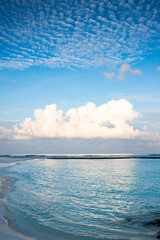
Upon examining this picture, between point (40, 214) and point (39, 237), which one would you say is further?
point (40, 214)

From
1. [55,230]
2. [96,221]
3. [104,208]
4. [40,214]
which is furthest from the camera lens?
[104,208]

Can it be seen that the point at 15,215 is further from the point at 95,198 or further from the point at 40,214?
the point at 95,198

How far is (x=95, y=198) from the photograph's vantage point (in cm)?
1911

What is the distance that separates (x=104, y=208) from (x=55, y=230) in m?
5.89

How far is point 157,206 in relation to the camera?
16266 mm

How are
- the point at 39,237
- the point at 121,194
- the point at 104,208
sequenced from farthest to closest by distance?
the point at 121,194, the point at 104,208, the point at 39,237

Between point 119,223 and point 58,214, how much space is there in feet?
14.5

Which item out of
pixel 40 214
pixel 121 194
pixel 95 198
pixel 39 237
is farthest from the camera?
pixel 121 194

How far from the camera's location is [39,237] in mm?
9703

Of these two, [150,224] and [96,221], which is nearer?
[150,224]

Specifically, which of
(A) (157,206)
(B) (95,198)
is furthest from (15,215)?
(A) (157,206)

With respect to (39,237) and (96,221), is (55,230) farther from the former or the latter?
(96,221)

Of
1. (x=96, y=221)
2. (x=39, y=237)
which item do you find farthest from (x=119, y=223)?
(x=39, y=237)

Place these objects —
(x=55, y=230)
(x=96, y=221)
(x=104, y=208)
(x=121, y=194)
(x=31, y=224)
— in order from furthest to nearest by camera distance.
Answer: (x=121, y=194) < (x=104, y=208) < (x=96, y=221) < (x=31, y=224) < (x=55, y=230)
